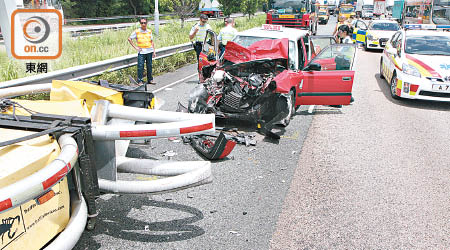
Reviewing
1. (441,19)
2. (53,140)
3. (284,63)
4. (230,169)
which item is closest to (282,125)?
(284,63)

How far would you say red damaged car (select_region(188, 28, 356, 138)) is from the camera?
22.9 feet

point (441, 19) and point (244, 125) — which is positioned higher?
point (441, 19)

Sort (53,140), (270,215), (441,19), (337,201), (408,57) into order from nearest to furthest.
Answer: (53,140) < (270,215) < (337,201) < (408,57) < (441,19)

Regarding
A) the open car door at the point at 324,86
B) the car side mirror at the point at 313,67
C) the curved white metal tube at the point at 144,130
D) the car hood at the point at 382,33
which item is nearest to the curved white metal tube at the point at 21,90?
the curved white metal tube at the point at 144,130

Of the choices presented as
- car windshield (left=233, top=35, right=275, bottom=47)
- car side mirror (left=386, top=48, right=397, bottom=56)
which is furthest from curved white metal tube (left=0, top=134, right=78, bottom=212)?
car side mirror (left=386, top=48, right=397, bottom=56)

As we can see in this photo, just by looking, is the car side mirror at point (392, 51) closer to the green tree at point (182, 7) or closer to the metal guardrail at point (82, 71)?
the metal guardrail at point (82, 71)

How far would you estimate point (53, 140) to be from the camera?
299 centimetres

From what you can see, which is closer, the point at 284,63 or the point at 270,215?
the point at 270,215

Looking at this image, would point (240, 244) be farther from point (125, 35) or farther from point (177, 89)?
point (125, 35)

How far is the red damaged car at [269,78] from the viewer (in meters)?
6.97

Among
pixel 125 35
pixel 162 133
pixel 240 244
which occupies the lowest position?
pixel 240 244

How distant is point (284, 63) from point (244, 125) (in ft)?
4.58

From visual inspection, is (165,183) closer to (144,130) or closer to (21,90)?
(144,130)

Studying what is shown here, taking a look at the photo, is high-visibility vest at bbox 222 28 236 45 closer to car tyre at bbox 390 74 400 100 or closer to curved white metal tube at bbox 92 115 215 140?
car tyre at bbox 390 74 400 100
